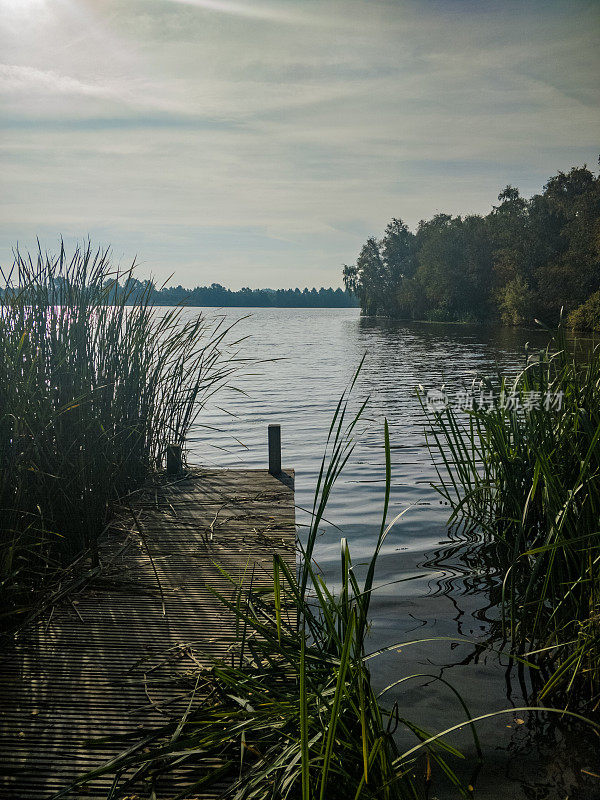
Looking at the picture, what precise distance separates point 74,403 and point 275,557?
2.47m

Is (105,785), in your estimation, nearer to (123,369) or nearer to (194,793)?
(194,793)

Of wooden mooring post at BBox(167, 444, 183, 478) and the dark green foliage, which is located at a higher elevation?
the dark green foliage

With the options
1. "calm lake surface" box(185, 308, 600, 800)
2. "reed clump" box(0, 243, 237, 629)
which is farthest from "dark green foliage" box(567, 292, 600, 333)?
"reed clump" box(0, 243, 237, 629)

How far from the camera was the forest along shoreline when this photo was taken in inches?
72.3

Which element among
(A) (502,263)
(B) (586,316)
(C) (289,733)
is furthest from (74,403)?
(A) (502,263)

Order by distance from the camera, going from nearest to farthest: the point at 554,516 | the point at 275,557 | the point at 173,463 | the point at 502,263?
the point at 275,557 → the point at 554,516 → the point at 173,463 → the point at 502,263

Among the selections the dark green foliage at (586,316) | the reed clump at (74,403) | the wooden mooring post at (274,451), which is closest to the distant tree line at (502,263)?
the dark green foliage at (586,316)

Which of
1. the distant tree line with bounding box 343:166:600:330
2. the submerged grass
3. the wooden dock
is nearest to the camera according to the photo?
the submerged grass

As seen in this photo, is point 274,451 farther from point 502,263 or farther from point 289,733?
point 502,263

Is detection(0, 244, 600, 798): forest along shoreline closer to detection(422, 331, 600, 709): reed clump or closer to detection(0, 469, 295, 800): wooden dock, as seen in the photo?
detection(422, 331, 600, 709): reed clump

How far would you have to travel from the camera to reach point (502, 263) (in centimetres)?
5088

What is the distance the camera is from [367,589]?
6.02 ft

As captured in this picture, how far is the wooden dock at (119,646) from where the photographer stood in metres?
2.08

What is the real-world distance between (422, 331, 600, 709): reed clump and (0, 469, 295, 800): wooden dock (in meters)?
1.17
